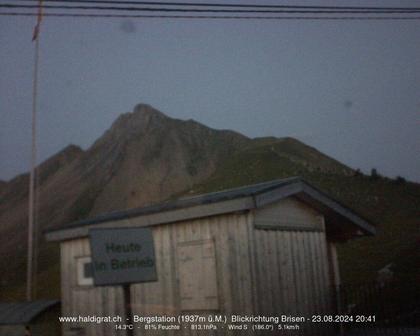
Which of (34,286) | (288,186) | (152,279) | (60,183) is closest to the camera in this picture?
(152,279)

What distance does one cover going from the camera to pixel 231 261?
36.5 feet

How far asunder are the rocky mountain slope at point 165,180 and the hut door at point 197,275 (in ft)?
44.1

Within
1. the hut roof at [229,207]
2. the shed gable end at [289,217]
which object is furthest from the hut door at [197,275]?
the shed gable end at [289,217]

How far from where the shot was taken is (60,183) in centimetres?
9388

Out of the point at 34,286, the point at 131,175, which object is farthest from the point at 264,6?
the point at 131,175

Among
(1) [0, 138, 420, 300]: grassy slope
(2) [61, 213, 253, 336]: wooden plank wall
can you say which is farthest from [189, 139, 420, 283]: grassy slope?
(2) [61, 213, 253, 336]: wooden plank wall

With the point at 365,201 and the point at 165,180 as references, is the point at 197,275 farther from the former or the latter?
the point at 165,180

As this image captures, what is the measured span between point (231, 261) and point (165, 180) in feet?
230

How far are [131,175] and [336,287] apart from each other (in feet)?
232

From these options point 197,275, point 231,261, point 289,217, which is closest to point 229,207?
point 231,261

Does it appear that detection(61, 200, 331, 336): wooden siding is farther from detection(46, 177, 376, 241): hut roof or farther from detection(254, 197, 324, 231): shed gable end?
detection(46, 177, 376, 241): hut roof

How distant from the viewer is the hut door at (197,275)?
447 inches

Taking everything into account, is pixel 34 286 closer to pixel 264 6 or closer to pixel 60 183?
pixel 264 6

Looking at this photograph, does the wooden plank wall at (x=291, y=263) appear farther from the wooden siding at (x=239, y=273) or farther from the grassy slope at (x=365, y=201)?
the grassy slope at (x=365, y=201)
